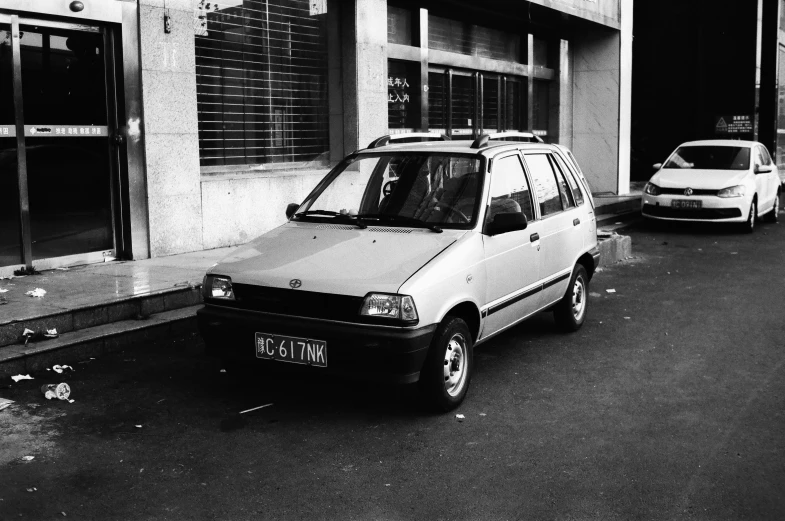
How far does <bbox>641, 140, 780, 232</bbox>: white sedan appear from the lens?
47.2 ft

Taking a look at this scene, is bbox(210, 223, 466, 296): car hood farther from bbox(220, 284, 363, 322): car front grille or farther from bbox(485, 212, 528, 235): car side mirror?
bbox(485, 212, 528, 235): car side mirror

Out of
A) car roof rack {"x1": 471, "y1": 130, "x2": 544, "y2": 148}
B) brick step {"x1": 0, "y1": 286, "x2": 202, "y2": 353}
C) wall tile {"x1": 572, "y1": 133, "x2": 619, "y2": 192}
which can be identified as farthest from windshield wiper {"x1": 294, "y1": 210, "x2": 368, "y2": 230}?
wall tile {"x1": 572, "y1": 133, "x2": 619, "y2": 192}

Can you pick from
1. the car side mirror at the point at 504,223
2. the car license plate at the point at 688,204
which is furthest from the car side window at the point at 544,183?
the car license plate at the point at 688,204

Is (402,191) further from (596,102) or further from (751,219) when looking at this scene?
(596,102)

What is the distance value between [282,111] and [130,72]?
9.75 feet

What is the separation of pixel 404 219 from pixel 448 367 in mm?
1118

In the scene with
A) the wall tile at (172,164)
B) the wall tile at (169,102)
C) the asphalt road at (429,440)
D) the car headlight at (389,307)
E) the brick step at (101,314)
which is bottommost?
the asphalt road at (429,440)

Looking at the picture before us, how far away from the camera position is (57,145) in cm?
909

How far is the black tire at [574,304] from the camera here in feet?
24.3

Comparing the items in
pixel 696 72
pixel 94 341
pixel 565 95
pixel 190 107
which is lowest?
pixel 94 341

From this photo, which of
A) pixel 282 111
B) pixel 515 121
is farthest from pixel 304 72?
pixel 515 121

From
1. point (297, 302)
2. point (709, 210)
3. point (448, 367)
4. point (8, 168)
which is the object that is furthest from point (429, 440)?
point (709, 210)

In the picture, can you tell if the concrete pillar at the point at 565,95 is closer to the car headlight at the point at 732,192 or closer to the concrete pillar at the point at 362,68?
the car headlight at the point at 732,192

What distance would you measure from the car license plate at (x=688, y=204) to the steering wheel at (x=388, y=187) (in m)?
9.60
